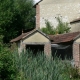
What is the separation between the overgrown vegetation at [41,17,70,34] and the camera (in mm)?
29031

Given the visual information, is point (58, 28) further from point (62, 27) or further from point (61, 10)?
point (61, 10)

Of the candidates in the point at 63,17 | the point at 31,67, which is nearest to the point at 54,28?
the point at 63,17

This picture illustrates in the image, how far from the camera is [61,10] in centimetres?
3103

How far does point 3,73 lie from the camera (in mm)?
9102

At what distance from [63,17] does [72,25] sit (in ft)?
7.00

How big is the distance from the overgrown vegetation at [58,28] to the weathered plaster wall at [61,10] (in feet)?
2.18

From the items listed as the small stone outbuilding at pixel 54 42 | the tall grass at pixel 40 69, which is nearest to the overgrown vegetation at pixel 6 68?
the tall grass at pixel 40 69

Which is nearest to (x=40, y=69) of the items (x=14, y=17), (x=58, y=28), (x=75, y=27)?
(x=75, y=27)

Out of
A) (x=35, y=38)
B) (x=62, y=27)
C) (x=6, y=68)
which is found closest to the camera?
(x=6, y=68)

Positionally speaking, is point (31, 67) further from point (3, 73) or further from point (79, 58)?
point (79, 58)

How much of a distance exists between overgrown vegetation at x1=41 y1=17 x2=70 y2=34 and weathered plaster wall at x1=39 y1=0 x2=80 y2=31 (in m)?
0.66

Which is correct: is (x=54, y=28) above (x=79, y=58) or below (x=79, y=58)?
above

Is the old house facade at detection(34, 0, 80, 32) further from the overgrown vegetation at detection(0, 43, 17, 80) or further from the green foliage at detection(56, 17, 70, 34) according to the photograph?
the overgrown vegetation at detection(0, 43, 17, 80)

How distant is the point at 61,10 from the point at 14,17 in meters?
7.96
